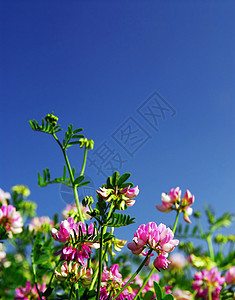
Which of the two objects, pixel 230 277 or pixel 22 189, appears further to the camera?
pixel 22 189

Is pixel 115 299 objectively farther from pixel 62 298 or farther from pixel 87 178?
pixel 87 178

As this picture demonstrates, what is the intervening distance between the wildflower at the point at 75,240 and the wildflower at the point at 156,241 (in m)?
0.12

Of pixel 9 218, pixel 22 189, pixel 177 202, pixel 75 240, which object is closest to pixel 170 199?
pixel 177 202

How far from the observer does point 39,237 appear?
150 cm

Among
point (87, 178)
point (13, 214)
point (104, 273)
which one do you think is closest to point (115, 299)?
point (104, 273)

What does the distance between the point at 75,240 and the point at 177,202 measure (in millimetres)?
539

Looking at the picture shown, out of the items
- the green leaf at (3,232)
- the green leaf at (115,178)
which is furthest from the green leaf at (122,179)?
the green leaf at (3,232)

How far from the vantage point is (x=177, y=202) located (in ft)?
4.53

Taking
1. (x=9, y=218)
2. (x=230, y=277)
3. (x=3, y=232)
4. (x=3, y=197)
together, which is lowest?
(x=230, y=277)

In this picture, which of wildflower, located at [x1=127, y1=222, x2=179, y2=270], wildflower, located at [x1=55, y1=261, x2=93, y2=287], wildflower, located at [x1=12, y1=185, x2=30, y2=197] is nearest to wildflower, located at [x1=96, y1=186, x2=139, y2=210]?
wildflower, located at [x1=127, y1=222, x2=179, y2=270]

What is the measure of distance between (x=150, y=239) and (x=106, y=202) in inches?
6.9

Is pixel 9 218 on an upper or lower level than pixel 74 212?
upper

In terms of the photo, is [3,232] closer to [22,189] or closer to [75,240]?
[75,240]

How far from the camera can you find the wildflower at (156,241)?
969mm
